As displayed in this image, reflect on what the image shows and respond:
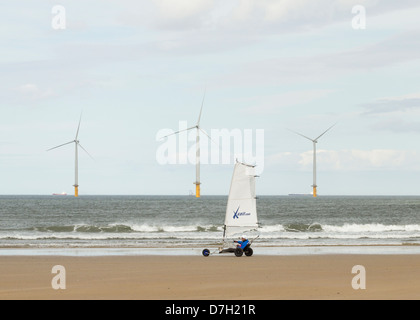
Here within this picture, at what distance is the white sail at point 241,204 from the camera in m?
39.3

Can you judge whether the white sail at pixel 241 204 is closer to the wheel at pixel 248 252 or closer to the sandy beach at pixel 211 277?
the wheel at pixel 248 252

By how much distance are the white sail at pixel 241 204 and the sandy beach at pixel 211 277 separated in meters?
2.29

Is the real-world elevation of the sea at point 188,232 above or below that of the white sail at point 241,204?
below

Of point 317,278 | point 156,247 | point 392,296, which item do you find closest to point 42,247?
point 156,247

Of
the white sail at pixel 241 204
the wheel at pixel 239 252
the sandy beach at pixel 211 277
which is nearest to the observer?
the sandy beach at pixel 211 277

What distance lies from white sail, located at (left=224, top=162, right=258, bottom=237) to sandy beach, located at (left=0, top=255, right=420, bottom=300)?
7.50 ft

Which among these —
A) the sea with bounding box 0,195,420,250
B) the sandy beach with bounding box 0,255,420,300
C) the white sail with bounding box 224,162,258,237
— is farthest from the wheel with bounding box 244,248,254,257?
the sea with bounding box 0,195,420,250

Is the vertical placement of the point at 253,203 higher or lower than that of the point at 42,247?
higher

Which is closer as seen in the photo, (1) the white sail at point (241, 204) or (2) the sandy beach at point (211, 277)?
(2) the sandy beach at point (211, 277)

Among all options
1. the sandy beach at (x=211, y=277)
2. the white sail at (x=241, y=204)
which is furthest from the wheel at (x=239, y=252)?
the white sail at (x=241, y=204)

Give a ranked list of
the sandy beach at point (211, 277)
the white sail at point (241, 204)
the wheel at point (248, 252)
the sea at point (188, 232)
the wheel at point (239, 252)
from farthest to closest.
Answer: the sea at point (188, 232), the white sail at point (241, 204), the wheel at point (248, 252), the wheel at point (239, 252), the sandy beach at point (211, 277)
